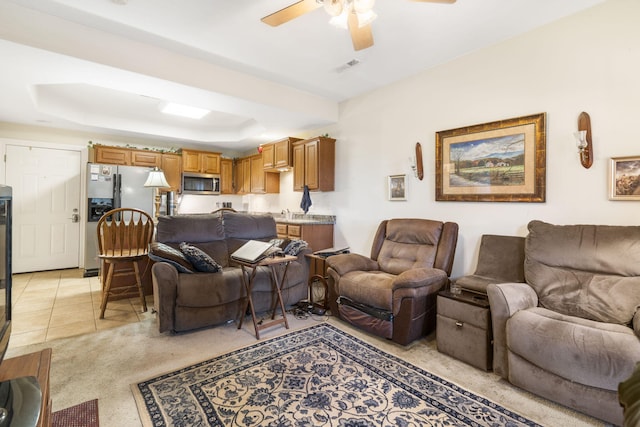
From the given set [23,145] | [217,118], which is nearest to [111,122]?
[23,145]

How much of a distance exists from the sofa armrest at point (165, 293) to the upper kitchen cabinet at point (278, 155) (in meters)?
2.99

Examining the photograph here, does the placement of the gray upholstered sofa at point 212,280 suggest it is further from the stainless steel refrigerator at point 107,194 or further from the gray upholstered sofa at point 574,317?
the stainless steel refrigerator at point 107,194

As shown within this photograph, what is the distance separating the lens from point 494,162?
2918 mm

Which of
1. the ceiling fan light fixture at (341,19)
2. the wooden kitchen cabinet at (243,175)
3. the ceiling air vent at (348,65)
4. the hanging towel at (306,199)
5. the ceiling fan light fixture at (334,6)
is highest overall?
the ceiling air vent at (348,65)

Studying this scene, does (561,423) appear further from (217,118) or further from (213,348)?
(217,118)

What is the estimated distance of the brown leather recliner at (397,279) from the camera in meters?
2.50

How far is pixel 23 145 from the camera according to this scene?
4.87m

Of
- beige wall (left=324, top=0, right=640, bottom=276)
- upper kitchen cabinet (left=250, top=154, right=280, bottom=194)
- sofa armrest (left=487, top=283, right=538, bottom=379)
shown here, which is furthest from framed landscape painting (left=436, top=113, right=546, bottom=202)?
upper kitchen cabinet (left=250, top=154, right=280, bottom=194)

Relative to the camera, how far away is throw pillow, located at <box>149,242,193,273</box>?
106 inches

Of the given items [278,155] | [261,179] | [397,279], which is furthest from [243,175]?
[397,279]

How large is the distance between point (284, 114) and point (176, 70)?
1.51 meters

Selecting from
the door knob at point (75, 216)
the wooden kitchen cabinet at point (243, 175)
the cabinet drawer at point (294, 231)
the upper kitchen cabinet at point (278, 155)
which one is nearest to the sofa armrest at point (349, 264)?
the cabinet drawer at point (294, 231)

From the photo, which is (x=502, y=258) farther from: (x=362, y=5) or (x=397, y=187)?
(x=362, y=5)

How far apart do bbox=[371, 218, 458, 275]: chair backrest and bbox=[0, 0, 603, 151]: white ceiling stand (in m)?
1.82
